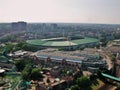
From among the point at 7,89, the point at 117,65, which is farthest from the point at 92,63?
the point at 7,89

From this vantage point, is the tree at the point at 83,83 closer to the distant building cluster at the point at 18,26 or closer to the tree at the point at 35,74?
the tree at the point at 35,74

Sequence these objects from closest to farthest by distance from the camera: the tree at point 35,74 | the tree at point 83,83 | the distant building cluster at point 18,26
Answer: the tree at point 83,83
the tree at point 35,74
the distant building cluster at point 18,26

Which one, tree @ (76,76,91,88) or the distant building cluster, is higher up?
tree @ (76,76,91,88)

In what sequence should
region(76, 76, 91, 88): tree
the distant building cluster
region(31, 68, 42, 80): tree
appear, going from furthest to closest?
the distant building cluster < region(31, 68, 42, 80): tree < region(76, 76, 91, 88): tree

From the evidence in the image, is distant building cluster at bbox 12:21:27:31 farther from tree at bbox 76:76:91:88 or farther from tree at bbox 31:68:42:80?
tree at bbox 76:76:91:88

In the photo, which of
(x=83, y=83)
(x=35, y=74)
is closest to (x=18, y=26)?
(x=35, y=74)

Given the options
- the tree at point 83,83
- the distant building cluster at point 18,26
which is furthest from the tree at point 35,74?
the distant building cluster at point 18,26

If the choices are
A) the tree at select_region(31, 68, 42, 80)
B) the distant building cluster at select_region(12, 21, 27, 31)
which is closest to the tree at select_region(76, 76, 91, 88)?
the tree at select_region(31, 68, 42, 80)

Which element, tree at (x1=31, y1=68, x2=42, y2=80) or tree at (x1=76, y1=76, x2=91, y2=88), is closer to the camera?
tree at (x1=76, y1=76, x2=91, y2=88)

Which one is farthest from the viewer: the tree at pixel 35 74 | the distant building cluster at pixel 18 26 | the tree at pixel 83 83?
the distant building cluster at pixel 18 26

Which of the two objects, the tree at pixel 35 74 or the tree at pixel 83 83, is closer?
the tree at pixel 83 83

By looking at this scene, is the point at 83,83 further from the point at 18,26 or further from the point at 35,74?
→ the point at 18,26

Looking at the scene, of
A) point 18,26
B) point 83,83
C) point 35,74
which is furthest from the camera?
point 18,26
